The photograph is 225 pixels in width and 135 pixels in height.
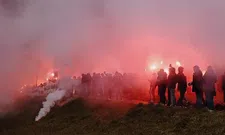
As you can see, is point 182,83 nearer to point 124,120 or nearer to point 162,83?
point 162,83

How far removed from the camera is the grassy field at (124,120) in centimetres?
1800

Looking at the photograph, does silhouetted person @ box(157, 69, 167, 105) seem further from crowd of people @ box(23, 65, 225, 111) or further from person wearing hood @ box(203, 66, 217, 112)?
person wearing hood @ box(203, 66, 217, 112)

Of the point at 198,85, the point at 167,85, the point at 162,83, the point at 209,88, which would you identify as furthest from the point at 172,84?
the point at 209,88

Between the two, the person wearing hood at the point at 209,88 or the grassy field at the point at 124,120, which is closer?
the grassy field at the point at 124,120

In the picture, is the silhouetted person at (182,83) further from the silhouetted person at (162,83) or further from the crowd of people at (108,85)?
the crowd of people at (108,85)

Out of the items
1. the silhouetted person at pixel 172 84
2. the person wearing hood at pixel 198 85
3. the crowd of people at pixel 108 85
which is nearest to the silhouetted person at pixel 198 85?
the person wearing hood at pixel 198 85

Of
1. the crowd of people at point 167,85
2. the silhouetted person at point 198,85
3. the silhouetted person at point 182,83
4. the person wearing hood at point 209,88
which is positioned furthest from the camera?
the silhouetted person at point 182,83

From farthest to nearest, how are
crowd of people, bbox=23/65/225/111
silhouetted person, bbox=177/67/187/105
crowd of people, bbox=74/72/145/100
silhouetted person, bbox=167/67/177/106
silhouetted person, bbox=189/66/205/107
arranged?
crowd of people, bbox=74/72/145/100 < silhouetted person, bbox=167/67/177/106 < silhouetted person, bbox=177/67/187/105 < silhouetted person, bbox=189/66/205/107 < crowd of people, bbox=23/65/225/111

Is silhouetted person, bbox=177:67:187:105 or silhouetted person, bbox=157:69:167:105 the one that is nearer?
silhouetted person, bbox=177:67:187:105

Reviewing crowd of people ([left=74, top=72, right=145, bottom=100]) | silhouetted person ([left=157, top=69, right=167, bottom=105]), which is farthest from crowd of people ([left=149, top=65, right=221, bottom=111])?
crowd of people ([left=74, top=72, right=145, bottom=100])

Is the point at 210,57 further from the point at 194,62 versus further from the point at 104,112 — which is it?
the point at 104,112

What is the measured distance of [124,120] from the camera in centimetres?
2272

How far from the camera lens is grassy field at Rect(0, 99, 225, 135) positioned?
18.0 meters

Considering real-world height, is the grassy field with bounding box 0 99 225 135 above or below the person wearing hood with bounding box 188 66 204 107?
below
